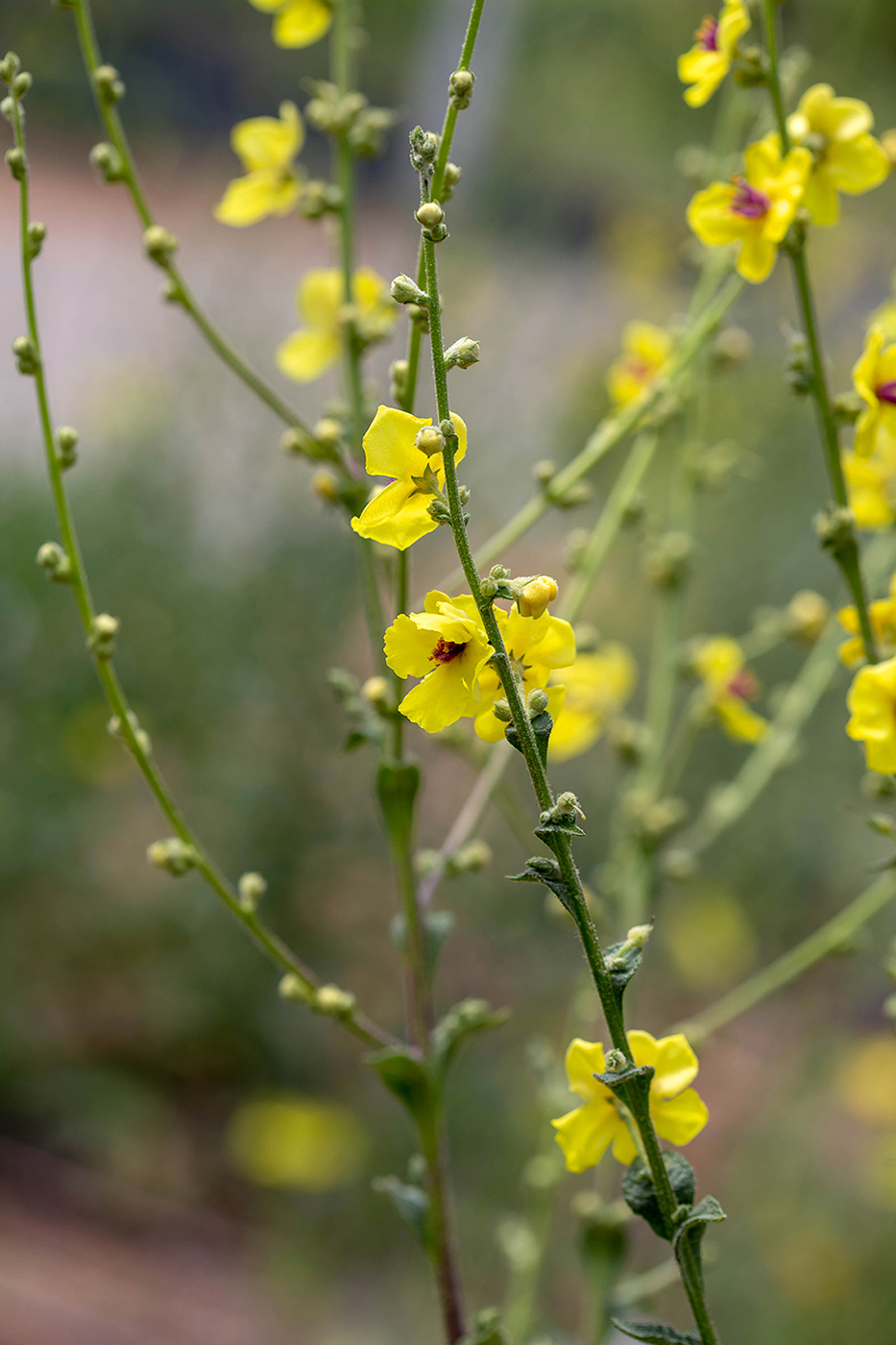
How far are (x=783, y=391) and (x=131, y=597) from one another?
1698 millimetres

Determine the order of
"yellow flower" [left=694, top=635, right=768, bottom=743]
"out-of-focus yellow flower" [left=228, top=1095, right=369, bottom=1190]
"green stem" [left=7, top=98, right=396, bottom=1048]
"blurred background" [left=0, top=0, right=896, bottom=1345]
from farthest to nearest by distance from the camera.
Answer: "out-of-focus yellow flower" [left=228, top=1095, right=369, bottom=1190] → "blurred background" [left=0, top=0, right=896, bottom=1345] → "yellow flower" [left=694, top=635, right=768, bottom=743] → "green stem" [left=7, top=98, right=396, bottom=1048]

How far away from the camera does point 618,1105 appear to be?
1.52 ft

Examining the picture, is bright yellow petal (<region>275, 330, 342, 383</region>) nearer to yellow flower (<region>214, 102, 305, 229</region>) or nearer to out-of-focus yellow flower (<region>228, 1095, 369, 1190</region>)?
yellow flower (<region>214, 102, 305, 229</region>)

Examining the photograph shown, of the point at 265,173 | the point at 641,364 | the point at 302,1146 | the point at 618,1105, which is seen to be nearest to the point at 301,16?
the point at 265,173

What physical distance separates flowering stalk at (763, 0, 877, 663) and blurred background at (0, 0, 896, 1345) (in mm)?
986

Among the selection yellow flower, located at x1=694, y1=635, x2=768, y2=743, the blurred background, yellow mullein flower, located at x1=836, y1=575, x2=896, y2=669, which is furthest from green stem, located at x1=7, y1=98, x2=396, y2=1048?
the blurred background

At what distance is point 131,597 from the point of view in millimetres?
2387

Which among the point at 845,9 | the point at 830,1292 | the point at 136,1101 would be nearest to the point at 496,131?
the point at 845,9

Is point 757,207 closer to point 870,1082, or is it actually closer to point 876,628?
point 876,628

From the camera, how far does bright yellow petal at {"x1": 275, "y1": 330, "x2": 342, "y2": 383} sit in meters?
0.78

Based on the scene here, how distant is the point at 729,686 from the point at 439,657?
1.60ft

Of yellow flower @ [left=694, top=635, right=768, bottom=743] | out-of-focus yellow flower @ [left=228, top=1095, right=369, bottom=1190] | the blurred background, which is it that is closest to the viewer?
yellow flower @ [left=694, top=635, right=768, bottom=743]

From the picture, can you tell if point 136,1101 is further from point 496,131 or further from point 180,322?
point 496,131

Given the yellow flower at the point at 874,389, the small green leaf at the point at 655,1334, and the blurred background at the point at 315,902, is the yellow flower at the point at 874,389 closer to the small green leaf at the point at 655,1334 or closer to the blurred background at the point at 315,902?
the small green leaf at the point at 655,1334
